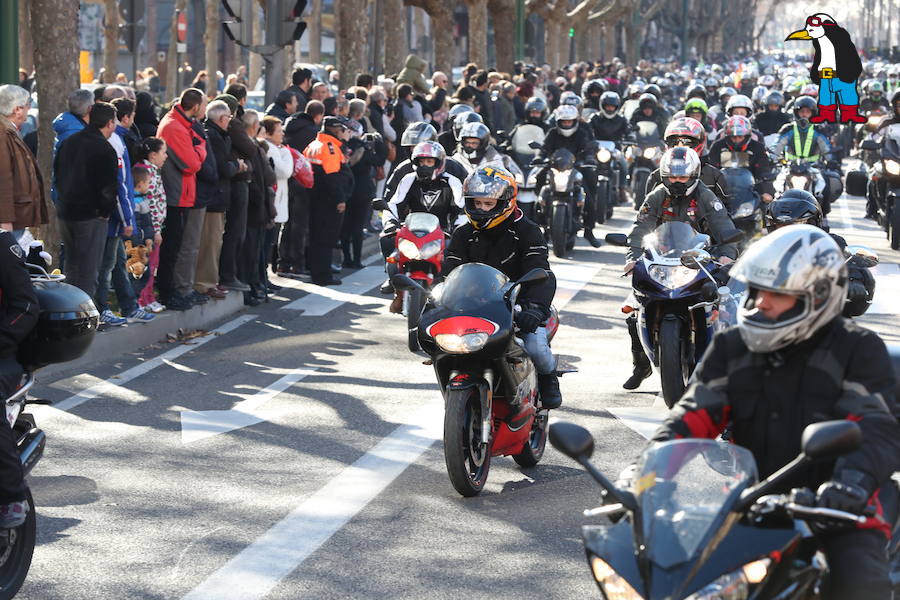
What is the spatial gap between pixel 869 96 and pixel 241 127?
24.0m

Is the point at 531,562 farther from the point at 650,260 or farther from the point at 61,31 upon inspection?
the point at 61,31

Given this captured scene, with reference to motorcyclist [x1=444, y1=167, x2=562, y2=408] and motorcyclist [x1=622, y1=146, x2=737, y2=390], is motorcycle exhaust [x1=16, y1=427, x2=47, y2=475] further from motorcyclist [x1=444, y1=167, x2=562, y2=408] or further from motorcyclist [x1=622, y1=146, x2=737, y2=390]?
motorcyclist [x1=622, y1=146, x2=737, y2=390]

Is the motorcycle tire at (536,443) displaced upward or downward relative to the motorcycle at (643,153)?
downward

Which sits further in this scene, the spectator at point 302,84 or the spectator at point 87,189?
the spectator at point 302,84

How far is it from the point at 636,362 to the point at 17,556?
5583 mm

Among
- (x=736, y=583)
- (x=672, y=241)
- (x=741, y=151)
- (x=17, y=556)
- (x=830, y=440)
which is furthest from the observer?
(x=741, y=151)

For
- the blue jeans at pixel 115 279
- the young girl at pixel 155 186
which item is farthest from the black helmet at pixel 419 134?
the blue jeans at pixel 115 279

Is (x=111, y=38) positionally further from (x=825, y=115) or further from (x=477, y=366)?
(x=477, y=366)

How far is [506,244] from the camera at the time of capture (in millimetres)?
9359

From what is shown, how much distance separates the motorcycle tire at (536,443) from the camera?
9219mm

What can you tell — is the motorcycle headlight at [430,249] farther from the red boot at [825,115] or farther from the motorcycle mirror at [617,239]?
the red boot at [825,115]

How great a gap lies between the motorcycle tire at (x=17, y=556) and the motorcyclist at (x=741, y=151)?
41.1 feet

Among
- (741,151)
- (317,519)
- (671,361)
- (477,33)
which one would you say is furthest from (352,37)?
(317,519)

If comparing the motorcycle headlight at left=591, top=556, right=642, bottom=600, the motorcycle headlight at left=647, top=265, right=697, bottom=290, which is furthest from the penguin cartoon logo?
the motorcycle headlight at left=591, top=556, right=642, bottom=600
